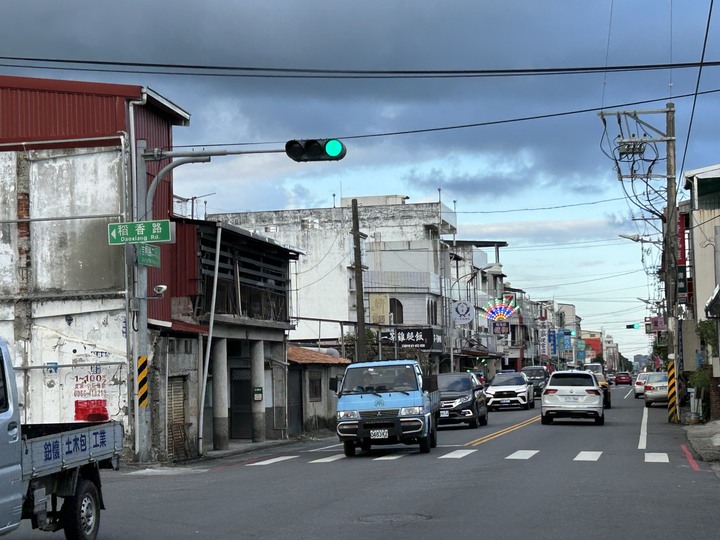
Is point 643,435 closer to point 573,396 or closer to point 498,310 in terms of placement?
point 573,396

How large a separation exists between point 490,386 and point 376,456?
27221 millimetres

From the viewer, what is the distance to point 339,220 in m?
69.5

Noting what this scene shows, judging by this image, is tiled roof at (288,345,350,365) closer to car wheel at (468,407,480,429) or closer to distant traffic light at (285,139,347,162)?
car wheel at (468,407,480,429)

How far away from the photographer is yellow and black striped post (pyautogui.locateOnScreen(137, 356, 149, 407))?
2370cm

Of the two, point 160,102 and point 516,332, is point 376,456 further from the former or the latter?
point 516,332

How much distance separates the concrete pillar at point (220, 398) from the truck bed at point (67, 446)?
57.7 feet

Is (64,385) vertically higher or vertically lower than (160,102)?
lower

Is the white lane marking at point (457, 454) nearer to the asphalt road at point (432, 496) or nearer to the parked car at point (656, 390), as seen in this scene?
the asphalt road at point (432, 496)

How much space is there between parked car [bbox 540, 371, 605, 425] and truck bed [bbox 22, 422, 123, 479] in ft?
78.6

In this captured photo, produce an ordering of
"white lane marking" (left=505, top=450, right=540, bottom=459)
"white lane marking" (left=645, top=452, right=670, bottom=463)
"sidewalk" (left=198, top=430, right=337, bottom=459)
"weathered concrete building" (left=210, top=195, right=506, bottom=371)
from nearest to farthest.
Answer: "white lane marking" (left=645, top=452, right=670, bottom=463) < "white lane marking" (left=505, top=450, right=540, bottom=459) < "sidewalk" (left=198, top=430, right=337, bottom=459) < "weathered concrete building" (left=210, top=195, right=506, bottom=371)

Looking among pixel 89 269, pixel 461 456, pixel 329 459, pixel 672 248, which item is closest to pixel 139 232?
pixel 89 269

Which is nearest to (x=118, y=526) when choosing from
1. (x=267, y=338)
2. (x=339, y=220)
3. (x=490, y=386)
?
(x=267, y=338)

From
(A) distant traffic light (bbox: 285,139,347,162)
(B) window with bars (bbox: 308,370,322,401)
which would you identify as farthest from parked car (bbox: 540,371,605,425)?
(A) distant traffic light (bbox: 285,139,347,162)

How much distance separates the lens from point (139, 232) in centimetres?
2269
